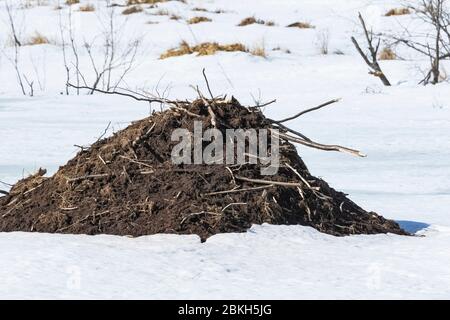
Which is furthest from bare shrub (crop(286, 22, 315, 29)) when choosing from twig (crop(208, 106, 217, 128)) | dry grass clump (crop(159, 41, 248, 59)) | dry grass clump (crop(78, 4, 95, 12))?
twig (crop(208, 106, 217, 128))

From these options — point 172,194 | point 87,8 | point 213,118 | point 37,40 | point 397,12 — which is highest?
point 213,118

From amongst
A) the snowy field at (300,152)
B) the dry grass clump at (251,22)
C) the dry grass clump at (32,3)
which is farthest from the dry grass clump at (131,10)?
the dry grass clump at (32,3)

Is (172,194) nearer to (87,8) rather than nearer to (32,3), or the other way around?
(87,8)

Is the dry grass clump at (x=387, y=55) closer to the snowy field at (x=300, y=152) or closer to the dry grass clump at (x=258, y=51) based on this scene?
the snowy field at (x=300, y=152)

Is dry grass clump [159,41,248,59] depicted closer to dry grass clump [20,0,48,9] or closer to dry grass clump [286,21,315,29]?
dry grass clump [286,21,315,29]

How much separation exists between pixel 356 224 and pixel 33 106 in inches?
287

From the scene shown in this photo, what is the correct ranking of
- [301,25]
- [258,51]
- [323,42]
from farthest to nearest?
[301,25] < [323,42] < [258,51]

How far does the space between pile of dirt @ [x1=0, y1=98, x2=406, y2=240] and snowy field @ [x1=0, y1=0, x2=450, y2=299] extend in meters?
0.14

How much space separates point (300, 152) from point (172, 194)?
3832 mm

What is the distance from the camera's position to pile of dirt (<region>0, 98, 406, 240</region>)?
4340 mm

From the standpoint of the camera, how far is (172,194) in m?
4.45

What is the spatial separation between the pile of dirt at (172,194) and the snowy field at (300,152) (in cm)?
14

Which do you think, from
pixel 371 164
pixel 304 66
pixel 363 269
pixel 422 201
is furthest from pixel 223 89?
pixel 363 269

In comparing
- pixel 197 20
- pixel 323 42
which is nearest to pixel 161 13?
pixel 197 20
